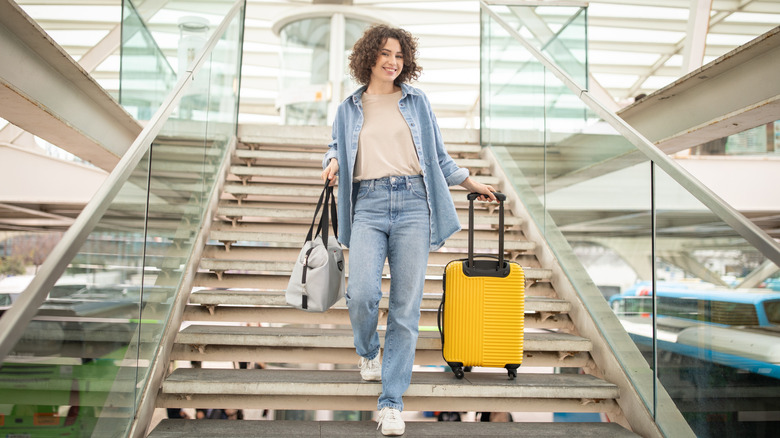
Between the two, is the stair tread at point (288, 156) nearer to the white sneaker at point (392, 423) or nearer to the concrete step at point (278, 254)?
the concrete step at point (278, 254)

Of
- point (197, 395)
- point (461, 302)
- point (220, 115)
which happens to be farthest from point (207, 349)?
point (220, 115)

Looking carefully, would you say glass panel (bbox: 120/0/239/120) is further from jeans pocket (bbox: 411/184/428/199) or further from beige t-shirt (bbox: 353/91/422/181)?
jeans pocket (bbox: 411/184/428/199)

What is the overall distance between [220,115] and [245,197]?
0.65 m

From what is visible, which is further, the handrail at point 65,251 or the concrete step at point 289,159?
the concrete step at point 289,159

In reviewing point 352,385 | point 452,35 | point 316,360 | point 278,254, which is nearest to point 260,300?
point 316,360

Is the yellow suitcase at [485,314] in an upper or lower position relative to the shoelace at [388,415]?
upper

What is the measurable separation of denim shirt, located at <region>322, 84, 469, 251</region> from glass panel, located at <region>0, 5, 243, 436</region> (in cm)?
78

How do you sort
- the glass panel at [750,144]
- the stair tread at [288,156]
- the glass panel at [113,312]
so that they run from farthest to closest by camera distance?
the glass panel at [750,144]
the stair tread at [288,156]
the glass panel at [113,312]

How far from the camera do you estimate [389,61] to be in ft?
7.89

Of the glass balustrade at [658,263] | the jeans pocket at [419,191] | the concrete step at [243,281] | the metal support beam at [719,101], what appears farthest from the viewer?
the concrete step at [243,281]

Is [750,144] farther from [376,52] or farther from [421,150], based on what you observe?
[376,52]

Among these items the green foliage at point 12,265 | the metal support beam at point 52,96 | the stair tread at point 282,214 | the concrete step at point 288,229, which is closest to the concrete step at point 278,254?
the concrete step at point 288,229

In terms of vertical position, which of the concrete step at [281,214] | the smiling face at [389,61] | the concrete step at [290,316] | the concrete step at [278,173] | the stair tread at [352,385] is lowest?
the stair tread at [352,385]

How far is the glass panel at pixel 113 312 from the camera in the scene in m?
1.56
